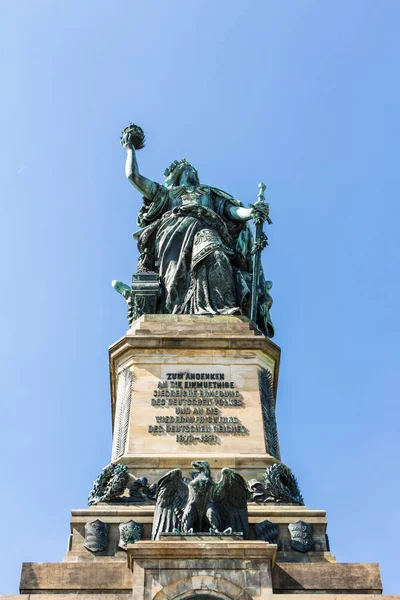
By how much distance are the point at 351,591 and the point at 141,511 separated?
12.5 ft

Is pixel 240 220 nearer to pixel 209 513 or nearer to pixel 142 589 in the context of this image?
pixel 209 513

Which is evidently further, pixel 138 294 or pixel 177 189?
pixel 177 189

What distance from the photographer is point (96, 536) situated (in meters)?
16.1

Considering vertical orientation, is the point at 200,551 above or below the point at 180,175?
below

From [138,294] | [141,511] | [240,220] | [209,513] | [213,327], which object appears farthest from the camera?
[240,220]

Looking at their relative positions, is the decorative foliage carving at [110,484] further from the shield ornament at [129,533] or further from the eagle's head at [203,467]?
the eagle's head at [203,467]

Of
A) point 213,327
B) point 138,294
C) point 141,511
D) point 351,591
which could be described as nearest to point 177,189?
point 138,294

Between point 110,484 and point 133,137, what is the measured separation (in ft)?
37.3

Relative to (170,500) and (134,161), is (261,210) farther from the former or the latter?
(170,500)

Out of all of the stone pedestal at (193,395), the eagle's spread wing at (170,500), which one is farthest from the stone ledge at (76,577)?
the stone pedestal at (193,395)

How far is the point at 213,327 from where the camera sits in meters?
20.9

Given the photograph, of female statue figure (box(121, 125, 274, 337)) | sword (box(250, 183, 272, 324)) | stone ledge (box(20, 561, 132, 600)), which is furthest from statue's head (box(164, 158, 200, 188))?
stone ledge (box(20, 561, 132, 600))

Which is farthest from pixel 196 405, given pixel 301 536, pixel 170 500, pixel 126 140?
pixel 126 140

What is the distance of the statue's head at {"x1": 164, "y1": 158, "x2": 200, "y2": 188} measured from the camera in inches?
1021
